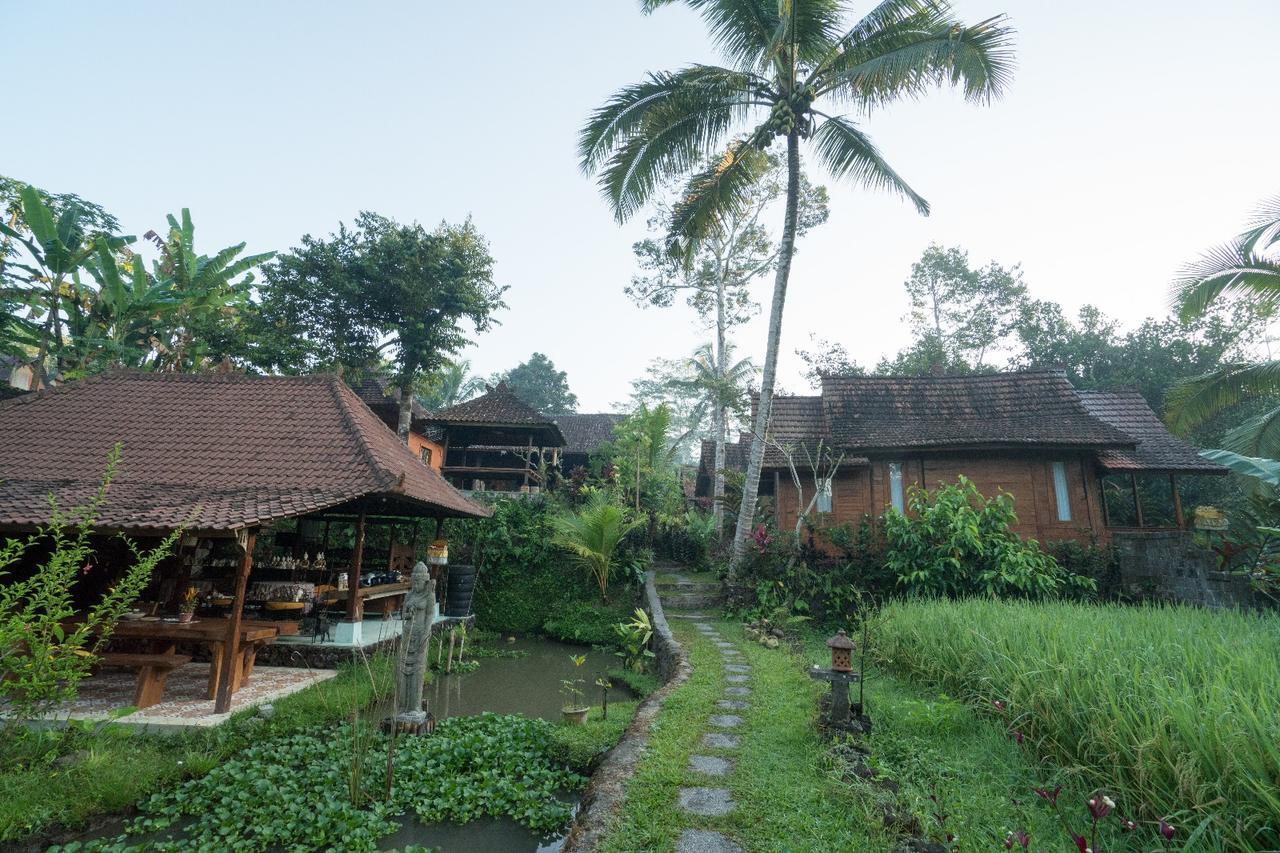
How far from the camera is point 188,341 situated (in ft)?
55.8

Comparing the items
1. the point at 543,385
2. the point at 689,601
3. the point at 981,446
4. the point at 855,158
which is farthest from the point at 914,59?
the point at 543,385

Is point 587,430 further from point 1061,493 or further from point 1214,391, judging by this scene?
point 1214,391

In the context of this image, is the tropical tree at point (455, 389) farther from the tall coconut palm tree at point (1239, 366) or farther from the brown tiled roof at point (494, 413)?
the tall coconut palm tree at point (1239, 366)

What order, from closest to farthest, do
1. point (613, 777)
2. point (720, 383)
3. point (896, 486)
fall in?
point (613, 777) → point (896, 486) → point (720, 383)

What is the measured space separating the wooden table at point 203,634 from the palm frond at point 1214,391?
603 inches

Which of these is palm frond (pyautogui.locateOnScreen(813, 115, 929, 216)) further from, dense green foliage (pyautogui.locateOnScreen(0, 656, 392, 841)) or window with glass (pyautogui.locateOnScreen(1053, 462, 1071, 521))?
dense green foliage (pyautogui.locateOnScreen(0, 656, 392, 841))

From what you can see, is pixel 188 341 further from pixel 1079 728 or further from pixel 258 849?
pixel 1079 728

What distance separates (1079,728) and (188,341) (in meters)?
20.6

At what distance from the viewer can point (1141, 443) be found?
13.2 meters

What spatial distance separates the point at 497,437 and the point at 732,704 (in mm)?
16964

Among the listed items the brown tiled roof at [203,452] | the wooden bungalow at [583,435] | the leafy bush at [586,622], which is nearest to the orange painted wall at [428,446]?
the wooden bungalow at [583,435]

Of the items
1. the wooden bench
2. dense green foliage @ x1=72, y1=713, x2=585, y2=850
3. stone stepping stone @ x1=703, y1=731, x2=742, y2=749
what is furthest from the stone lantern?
the wooden bench

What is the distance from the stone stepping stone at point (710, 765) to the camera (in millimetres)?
4012

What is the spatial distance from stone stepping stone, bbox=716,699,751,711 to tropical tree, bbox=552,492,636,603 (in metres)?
6.74
